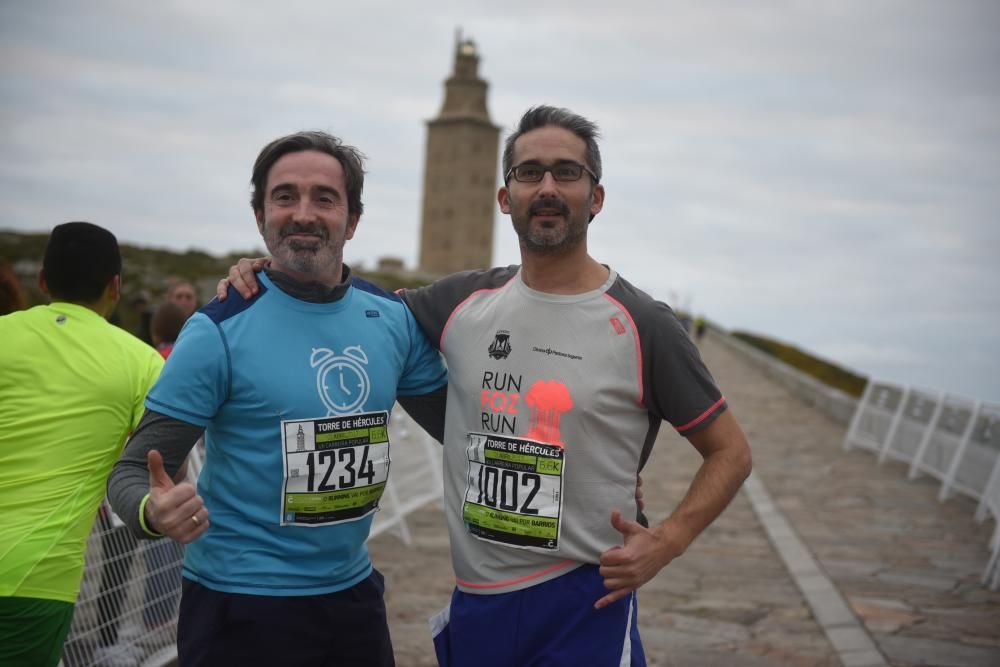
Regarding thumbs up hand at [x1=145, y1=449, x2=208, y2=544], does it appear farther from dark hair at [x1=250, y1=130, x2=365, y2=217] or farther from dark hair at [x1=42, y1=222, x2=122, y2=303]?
dark hair at [x1=42, y1=222, x2=122, y2=303]

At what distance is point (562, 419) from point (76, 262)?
1.96 meters

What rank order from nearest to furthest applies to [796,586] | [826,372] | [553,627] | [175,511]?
[175,511]
[553,627]
[796,586]
[826,372]

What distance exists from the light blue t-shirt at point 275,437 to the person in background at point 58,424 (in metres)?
0.57

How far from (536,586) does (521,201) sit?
131 cm

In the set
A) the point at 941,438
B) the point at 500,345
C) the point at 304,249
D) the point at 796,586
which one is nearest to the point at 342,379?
the point at 304,249

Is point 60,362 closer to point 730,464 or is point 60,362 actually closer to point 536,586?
point 536,586

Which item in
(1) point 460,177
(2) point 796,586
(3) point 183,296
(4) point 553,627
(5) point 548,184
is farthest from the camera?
(1) point 460,177

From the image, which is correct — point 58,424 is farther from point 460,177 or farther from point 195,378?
point 460,177

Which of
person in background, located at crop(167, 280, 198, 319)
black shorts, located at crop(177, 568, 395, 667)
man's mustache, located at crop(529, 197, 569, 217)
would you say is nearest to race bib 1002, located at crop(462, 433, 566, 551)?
black shorts, located at crop(177, 568, 395, 667)

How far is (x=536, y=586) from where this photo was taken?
317 cm

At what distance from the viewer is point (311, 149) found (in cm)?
326

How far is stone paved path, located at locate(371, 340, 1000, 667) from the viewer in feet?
19.8

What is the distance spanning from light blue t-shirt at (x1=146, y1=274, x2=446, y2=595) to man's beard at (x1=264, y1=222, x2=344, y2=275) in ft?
0.37

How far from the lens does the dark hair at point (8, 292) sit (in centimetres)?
443
